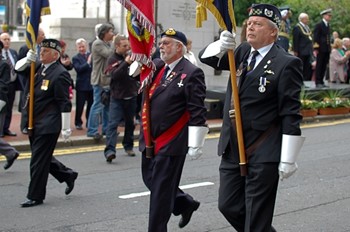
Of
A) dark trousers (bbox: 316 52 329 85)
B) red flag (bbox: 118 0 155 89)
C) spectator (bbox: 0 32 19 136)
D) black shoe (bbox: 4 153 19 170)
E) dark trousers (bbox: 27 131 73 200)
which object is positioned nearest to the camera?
red flag (bbox: 118 0 155 89)

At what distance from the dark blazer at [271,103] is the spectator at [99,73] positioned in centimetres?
737

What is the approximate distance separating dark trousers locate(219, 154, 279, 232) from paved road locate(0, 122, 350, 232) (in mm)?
1669

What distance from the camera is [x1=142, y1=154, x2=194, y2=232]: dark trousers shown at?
6.30 meters

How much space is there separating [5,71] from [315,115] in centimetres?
943

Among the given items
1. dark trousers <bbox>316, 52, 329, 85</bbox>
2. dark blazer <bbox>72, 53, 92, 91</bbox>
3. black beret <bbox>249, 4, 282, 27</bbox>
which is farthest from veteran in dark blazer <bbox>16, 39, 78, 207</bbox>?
dark trousers <bbox>316, 52, 329, 85</bbox>

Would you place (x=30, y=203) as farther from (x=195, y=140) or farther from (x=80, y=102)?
(x=80, y=102)

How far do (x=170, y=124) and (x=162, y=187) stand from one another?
1.85 feet

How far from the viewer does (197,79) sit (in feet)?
21.5

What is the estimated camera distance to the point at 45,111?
826 cm

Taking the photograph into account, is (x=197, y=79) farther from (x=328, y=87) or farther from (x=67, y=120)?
(x=328, y=87)

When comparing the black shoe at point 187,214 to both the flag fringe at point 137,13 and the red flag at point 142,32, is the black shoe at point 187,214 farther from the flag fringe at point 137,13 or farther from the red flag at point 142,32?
the flag fringe at point 137,13

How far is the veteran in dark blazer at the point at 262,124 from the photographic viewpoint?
5.39m

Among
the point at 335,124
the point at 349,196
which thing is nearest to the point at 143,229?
the point at 349,196

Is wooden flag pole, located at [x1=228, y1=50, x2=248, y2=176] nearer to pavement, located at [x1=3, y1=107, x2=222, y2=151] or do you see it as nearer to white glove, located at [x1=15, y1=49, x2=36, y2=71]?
white glove, located at [x1=15, y1=49, x2=36, y2=71]
